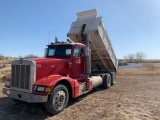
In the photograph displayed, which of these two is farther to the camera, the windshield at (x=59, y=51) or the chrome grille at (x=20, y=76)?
the windshield at (x=59, y=51)

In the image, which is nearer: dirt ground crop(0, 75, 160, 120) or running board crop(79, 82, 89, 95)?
dirt ground crop(0, 75, 160, 120)

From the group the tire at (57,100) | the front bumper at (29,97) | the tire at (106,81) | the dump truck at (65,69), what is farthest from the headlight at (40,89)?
the tire at (106,81)

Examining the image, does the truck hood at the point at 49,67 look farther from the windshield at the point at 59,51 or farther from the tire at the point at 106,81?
the tire at the point at 106,81

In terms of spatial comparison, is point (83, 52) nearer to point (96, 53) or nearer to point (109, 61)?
point (96, 53)

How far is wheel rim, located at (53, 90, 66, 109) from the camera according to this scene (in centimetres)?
656

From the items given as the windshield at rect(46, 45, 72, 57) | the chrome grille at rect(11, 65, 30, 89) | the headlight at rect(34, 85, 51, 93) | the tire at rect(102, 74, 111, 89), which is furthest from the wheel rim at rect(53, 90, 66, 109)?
the tire at rect(102, 74, 111, 89)

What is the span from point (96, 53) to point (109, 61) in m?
1.41

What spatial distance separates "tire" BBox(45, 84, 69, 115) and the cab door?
154cm

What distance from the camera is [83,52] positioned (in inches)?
347

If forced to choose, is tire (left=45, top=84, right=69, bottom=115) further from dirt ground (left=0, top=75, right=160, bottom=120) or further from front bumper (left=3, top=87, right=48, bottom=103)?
front bumper (left=3, top=87, right=48, bottom=103)

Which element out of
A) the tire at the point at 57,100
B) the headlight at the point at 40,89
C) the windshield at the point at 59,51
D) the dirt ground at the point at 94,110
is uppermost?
the windshield at the point at 59,51

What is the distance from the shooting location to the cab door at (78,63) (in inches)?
327

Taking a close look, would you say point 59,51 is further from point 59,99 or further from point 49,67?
point 59,99

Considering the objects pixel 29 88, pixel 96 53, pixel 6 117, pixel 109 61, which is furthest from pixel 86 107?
pixel 109 61
